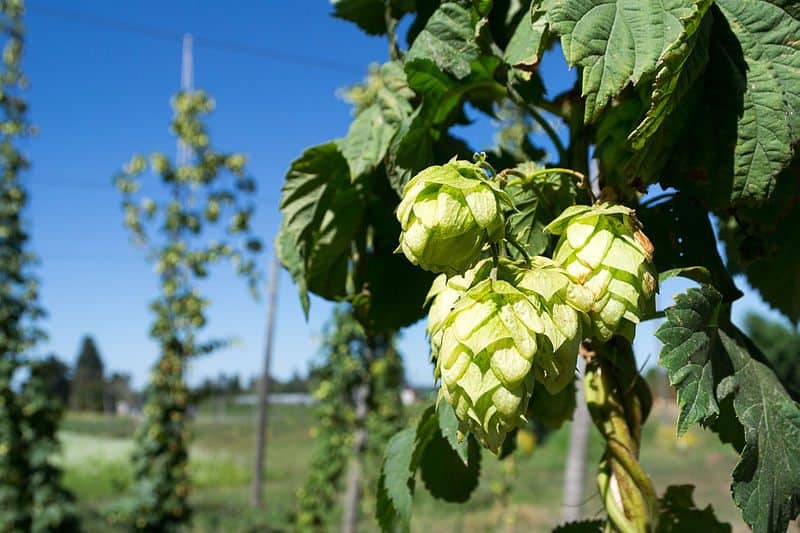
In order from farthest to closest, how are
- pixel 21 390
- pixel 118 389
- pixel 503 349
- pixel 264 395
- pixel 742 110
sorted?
pixel 118 389, pixel 264 395, pixel 21 390, pixel 742 110, pixel 503 349

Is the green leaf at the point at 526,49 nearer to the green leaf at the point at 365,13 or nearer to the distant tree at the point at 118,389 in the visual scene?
the green leaf at the point at 365,13

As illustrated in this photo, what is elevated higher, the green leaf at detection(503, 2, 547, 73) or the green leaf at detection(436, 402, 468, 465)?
the green leaf at detection(503, 2, 547, 73)

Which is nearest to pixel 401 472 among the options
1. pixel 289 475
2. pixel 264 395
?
pixel 264 395

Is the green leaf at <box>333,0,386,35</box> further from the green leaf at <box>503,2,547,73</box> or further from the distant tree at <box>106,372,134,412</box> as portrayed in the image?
the distant tree at <box>106,372,134,412</box>

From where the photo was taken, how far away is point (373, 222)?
1.11m

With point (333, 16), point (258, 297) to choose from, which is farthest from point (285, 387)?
point (333, 16)

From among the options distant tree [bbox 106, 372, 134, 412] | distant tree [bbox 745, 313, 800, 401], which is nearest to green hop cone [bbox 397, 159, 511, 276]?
distant tree [bbox 745, 313, 800, 401]

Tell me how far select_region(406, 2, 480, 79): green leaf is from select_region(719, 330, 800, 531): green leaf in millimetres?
443

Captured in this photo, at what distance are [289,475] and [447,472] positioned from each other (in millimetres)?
19086

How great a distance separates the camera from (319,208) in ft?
3.59

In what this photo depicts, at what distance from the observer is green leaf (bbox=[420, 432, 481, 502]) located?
1.14m

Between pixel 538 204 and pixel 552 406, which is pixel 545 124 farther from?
pixel 552 406

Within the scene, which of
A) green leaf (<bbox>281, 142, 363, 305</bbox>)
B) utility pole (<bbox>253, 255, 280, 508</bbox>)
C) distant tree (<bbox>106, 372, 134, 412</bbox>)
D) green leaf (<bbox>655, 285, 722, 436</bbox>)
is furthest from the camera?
distant tree (<bbox>106, 372, 134, 412</bbox>)

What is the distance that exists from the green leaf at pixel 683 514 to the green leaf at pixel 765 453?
31 centimetres
